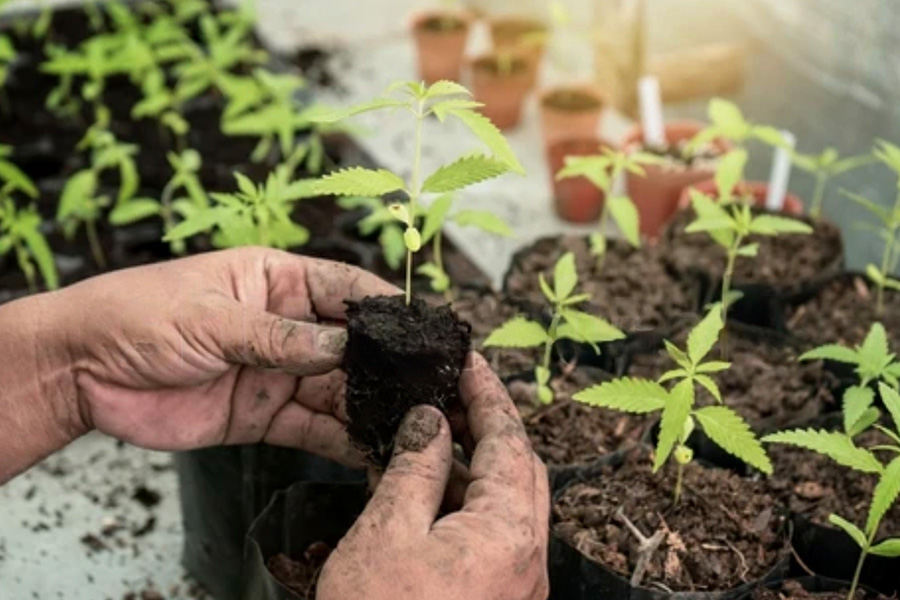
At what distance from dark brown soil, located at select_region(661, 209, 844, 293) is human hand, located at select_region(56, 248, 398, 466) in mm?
917

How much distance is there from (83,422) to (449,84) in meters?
0.76

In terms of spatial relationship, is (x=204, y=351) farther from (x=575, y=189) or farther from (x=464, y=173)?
(x=575, y=189)

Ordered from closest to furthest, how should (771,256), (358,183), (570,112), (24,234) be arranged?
(358,183) < (24,234) < (771,256) < (570,112)

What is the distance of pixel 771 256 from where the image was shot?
2.56 metres

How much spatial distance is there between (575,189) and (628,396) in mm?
1390

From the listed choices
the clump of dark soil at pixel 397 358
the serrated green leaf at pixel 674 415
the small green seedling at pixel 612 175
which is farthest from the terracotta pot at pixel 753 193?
the clump of dark soil at pixel 397 358

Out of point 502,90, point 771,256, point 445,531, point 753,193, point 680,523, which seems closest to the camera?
point 445,531

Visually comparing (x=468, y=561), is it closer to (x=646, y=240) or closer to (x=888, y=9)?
(x=646, y=240)

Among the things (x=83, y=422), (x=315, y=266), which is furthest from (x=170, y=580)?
(x=315, y=266)

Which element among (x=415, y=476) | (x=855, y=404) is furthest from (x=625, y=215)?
(x=415, y=476)

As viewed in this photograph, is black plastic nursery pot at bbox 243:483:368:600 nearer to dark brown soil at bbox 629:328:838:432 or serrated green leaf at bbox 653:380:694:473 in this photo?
serrated green leaf at bbox 653:380:694:473

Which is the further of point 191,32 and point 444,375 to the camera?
point 191,32

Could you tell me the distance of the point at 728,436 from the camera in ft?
5.37

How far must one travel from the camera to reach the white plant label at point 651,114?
290 cm
